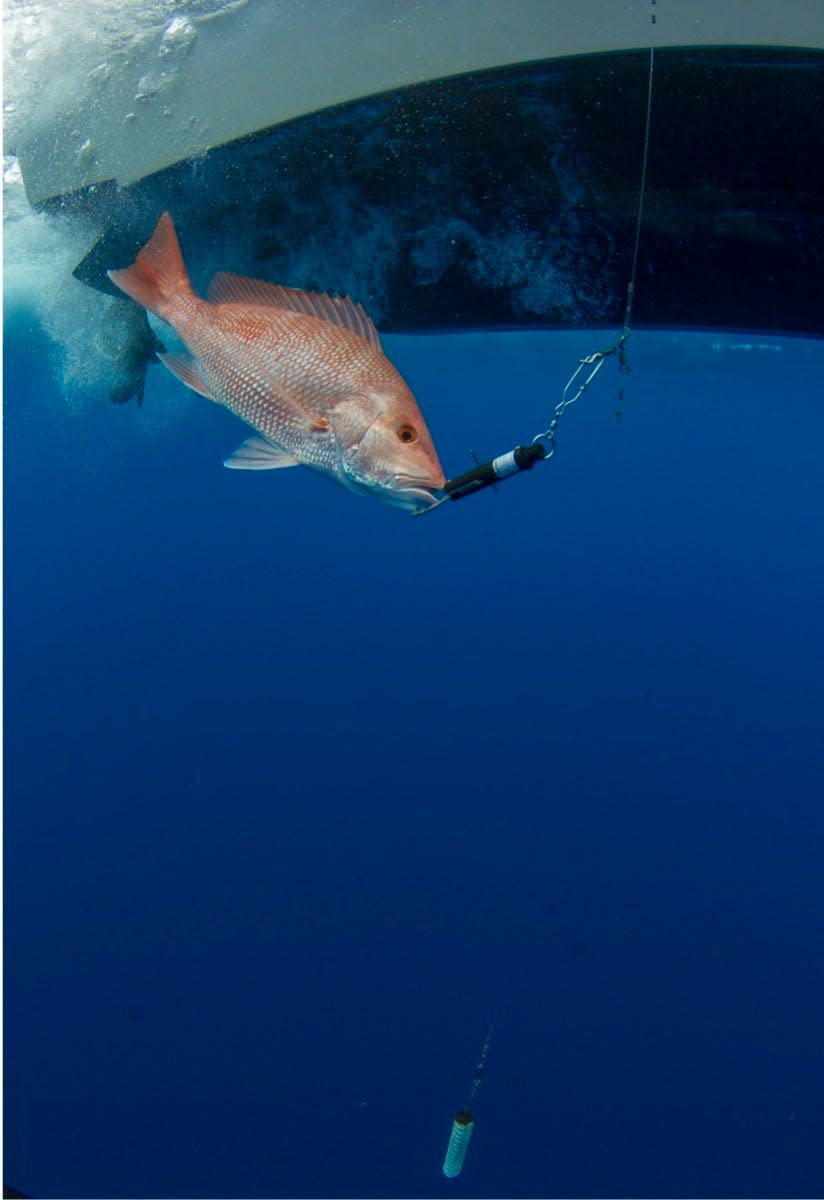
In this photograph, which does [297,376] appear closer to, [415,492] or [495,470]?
[415,492]

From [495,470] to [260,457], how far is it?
31.4 inches

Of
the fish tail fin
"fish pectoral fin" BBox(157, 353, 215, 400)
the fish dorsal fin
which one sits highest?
the fish tail fin

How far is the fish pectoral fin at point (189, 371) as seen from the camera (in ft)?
8.66

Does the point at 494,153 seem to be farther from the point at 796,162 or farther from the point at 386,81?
the point at 796,162

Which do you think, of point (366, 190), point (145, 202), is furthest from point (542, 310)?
point (145, 202)

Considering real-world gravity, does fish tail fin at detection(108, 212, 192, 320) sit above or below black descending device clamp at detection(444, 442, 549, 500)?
above

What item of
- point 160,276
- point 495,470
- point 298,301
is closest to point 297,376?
point 298,301

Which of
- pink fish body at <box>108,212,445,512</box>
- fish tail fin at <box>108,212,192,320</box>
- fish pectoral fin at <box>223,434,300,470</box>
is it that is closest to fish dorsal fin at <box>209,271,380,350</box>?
pink fish body at <box>108,212,445,512</box>

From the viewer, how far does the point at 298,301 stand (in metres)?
2.45

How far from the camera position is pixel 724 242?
529 centimetres

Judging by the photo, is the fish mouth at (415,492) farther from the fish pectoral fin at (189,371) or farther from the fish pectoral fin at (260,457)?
the fish pectoral fin at (189,371)

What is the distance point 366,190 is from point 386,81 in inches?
35.8

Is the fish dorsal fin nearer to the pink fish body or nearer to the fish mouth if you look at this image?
the pink fish body

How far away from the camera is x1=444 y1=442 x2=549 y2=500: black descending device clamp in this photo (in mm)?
2213
